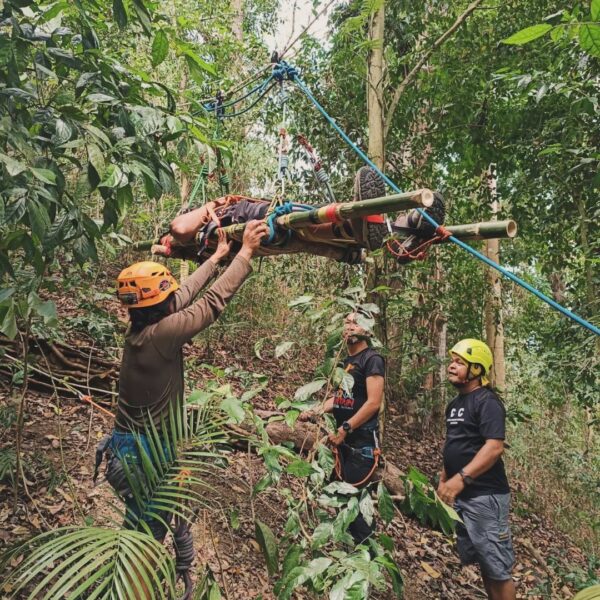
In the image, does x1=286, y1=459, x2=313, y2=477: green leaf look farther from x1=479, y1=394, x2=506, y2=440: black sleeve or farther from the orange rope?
x1=479, y1=394, x2=506, y2=440: black sleeve

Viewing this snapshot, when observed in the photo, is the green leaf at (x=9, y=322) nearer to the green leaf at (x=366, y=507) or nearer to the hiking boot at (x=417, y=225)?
the green leaf at (x=366, y=507)

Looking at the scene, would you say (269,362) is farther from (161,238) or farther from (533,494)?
(533,494)

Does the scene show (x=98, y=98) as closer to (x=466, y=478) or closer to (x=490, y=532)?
(x=466, y=478)

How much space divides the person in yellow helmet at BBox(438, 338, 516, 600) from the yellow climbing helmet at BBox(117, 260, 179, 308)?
204cm

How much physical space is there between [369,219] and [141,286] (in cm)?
130

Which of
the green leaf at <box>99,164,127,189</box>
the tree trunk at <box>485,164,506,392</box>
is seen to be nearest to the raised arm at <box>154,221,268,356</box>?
Answer: the green leaf at <box>99,164,127,189</box>

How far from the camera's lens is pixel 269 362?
25.5 ft

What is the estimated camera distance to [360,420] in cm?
356

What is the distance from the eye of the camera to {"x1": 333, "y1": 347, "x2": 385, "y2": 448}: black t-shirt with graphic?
3680mm

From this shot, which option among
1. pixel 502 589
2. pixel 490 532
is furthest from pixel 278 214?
pixel 502 589

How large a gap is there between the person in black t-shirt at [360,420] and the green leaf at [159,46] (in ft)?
6.76

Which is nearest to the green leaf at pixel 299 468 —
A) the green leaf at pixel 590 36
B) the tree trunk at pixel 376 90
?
the green leaf at pixel 590 36

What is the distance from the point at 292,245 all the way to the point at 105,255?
5.25 meters

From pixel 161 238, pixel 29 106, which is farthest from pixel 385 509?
pixel 161 238
